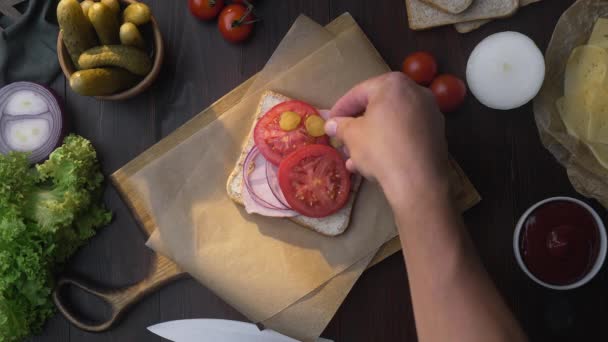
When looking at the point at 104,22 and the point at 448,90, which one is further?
the point at 448,90

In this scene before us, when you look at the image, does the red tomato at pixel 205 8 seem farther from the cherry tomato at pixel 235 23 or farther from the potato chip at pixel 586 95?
the potato chip at pixel 586 95

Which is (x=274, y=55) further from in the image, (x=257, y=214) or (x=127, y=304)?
(x=127, y=304)

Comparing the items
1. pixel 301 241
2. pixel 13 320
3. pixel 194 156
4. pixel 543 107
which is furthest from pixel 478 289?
pixel 13 320

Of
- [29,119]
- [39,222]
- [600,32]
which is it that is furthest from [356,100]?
[29,119]

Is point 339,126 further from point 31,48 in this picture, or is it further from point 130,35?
point 31,48

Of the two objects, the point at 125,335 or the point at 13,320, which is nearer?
the point at 13,320

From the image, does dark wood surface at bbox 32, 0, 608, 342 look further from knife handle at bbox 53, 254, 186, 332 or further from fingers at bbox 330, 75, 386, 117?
fingers at bbox 330, 75, 386, 117

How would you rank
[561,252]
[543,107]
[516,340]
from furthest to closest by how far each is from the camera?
1. [543,107]
2. [561,252]
3. [516,340]
